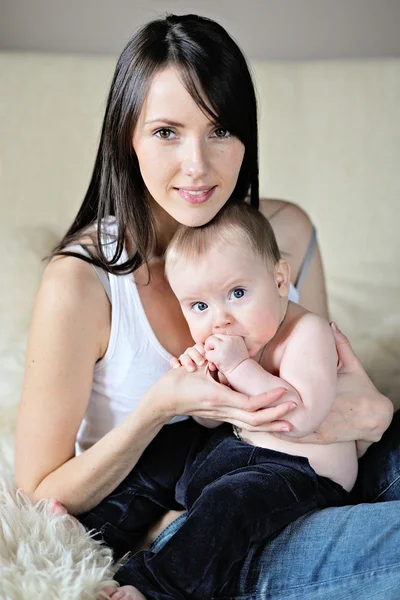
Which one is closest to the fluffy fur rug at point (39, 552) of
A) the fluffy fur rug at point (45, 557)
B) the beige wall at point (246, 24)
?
the fluffy fur rug at point (45, 557)

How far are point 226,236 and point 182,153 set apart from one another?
0.53 ft

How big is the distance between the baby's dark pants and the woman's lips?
409 millimetres

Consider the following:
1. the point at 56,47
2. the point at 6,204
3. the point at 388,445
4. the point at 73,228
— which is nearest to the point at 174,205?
the point at 73,228

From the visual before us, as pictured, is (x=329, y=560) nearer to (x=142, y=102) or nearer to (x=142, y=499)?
(x=142, y=499)

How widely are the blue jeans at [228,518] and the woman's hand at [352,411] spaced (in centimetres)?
8

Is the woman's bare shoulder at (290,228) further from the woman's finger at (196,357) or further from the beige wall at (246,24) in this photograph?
the beige wall at (246,24)

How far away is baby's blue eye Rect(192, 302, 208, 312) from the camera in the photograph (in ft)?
4.64

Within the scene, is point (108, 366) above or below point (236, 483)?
above

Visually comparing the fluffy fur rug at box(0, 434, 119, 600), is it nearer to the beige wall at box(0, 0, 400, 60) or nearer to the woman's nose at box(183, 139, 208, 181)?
the woman's nose at box(183, 139, 208, 181)

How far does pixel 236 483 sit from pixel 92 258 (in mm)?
493

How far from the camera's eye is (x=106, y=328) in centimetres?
154

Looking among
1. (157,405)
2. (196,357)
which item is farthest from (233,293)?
(157,405)

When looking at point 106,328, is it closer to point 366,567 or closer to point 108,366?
point 108,366

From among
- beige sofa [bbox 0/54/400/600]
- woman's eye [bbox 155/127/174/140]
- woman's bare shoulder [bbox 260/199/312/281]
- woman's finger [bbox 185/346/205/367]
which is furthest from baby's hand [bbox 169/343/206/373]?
beige sofa [bbox 0/54/400/600]
